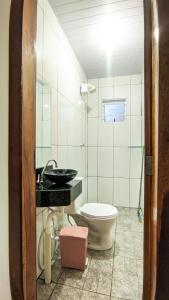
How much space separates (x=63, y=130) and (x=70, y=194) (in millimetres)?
981

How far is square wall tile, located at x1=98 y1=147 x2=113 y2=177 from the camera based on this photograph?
3.33m

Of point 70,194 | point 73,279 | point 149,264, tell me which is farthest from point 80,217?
point 149,264

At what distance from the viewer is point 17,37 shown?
878mm

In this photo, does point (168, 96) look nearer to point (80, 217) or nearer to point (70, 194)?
point (70, 194)

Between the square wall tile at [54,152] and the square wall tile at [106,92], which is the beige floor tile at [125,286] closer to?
the square wall tile at [54,152]

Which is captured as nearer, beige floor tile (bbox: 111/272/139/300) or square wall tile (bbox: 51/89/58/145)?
beige floor tile (bbox: 111/272/139/300)

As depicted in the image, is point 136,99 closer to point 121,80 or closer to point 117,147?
point 121,80

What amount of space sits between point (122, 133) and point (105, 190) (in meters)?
1.11

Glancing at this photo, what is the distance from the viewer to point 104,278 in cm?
152

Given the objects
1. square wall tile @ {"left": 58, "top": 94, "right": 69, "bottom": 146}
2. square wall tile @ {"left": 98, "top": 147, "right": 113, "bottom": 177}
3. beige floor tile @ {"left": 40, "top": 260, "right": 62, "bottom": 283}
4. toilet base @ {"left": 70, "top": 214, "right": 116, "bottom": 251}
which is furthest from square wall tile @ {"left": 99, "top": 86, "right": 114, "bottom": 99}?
beige floor tile @ {"left": 40, "top": 260, "right": 62, "bottom": 283}

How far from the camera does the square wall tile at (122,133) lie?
3236 millimetres

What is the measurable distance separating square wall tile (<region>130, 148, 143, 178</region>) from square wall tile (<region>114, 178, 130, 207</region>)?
19 centimetres

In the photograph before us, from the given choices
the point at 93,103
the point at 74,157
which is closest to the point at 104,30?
the point at 93,103

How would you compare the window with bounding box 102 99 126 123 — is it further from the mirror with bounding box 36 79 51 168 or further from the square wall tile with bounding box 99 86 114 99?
the mirror with bounding box 36 79 51 168
